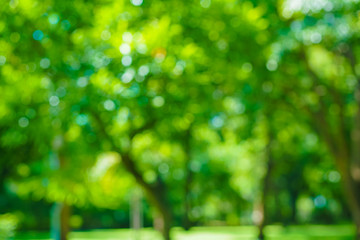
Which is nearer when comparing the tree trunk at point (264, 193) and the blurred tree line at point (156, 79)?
the blurred tree line at point (156, 79)

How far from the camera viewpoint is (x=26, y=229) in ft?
156

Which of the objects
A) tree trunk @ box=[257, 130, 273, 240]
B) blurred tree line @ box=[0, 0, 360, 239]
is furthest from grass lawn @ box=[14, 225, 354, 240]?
blurred tree line @ box=[0, 0, 360, 239]

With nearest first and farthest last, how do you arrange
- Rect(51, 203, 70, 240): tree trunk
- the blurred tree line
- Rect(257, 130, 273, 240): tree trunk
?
the blurred tree line
Rect(51, 203, 70, 240): tree trunk
Rect(257, 130, 273, 240): tree trunk

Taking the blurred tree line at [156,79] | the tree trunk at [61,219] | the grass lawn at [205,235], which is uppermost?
the blurred tree line at [156,79]

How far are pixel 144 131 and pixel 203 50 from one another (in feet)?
11.9

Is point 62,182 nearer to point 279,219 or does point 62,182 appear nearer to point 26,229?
point 26,229

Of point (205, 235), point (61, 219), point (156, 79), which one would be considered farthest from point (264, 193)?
point (156, 79)

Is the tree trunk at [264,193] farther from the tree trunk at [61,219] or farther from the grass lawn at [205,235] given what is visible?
the tree trunk at [61,219]

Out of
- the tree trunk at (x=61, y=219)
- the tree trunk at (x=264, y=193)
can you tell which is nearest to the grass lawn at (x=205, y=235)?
the tree trunk at (x=264, y=193)

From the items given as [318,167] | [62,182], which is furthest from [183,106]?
[318,167]

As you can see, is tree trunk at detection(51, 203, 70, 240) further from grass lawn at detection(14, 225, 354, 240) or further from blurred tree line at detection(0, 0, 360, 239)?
grass lawn at detection(14, 225, 354, 240)

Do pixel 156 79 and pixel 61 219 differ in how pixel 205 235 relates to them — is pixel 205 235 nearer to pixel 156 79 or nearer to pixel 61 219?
pixel 61 219

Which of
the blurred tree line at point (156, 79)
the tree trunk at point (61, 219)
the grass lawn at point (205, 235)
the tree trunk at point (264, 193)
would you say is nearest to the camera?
the blurred tree line at point (156, 79)

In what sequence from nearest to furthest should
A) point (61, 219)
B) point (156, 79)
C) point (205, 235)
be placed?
point (156, 79)
point (61, 219)
point (205, 235)
